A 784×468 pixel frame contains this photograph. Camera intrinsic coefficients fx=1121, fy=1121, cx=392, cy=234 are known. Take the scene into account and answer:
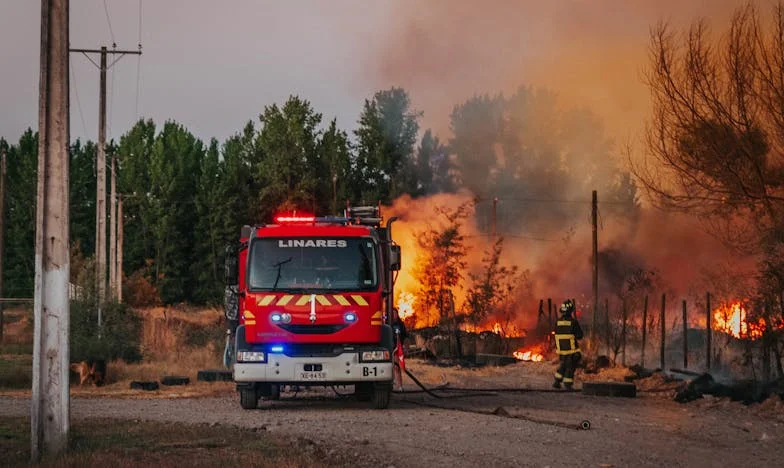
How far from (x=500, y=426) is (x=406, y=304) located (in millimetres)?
30812

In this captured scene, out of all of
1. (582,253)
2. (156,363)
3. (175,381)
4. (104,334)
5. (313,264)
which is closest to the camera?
(313,264)

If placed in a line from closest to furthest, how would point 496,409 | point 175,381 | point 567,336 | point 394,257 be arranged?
point 496,409
point 394,257
point 567,336
point 175,381

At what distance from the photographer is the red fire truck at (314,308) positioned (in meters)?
17.7

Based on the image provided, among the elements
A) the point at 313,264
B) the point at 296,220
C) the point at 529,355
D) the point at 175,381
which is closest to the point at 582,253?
the point at 529,355

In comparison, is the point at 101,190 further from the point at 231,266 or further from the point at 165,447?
the point at 165,447

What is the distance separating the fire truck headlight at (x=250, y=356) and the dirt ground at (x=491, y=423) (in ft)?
2.93

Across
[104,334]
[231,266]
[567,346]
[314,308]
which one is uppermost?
[231,266]

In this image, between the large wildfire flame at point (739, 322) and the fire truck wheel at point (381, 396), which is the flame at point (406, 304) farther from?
the fire truck wheel at point (381, 396)

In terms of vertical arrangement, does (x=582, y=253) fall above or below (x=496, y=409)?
above

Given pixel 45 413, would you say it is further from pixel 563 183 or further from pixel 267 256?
pixel 563 183

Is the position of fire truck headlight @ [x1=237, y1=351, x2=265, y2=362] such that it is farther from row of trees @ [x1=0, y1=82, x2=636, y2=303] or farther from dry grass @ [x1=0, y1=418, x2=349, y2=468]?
row of trees @ [x1=0, y1=82, x2=636, y2=303]

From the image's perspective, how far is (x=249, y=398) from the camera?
18.7 meters

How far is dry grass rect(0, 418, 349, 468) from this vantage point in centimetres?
1184

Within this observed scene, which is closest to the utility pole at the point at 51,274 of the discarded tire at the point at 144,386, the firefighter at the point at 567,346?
the discarded tire at the point at 144,386
